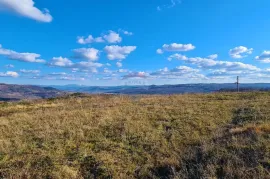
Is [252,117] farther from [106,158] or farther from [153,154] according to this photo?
[106,158]

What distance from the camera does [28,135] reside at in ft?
45.3

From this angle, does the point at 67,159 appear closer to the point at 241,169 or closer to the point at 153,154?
the point at 153,154

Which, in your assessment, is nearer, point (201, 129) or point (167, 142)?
point (167, 142)

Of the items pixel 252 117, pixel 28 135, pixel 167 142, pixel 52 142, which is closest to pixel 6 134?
pixel 28 135

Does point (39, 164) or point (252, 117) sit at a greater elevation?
point (252, 117)

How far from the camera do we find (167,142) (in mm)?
12438

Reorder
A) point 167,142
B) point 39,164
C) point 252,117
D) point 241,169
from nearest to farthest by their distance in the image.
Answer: point 241,169, point 39,164, point 167,142, point 252,117

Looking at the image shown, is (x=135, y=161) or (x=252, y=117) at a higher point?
(x=252, y=117)

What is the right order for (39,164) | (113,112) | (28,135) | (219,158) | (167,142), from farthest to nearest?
(113,112) < (28,135) < (167,142) < (39,164) < (219,158)

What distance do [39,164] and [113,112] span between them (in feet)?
33.3

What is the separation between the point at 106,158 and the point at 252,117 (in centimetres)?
1129

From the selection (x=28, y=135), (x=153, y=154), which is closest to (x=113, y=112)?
(x=28, y=135)

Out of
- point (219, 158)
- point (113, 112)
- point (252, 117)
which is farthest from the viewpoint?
point (113, 112)

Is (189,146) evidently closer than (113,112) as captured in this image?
Yes
